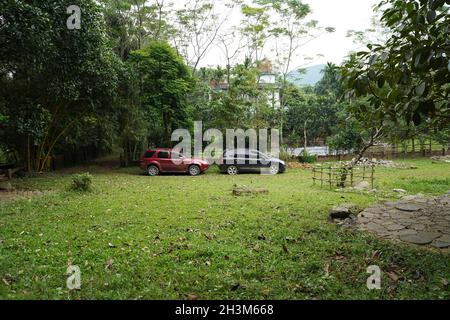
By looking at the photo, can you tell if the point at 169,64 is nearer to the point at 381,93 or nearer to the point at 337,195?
the point at 337,195

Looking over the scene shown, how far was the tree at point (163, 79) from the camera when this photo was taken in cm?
1688

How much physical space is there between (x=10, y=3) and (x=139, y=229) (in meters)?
6.81

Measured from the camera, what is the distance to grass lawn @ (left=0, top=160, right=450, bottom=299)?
354 cm

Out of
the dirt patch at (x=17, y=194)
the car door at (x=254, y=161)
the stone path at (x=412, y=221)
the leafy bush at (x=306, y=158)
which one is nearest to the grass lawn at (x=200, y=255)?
the stone path at (x=412, y=221)

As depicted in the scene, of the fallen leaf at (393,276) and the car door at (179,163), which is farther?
the car door at (179,163)

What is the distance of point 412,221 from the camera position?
600 cm

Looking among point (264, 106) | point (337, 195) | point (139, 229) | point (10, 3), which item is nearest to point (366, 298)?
point (139, 229)

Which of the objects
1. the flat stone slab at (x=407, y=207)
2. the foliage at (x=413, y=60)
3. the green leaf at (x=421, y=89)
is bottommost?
the flat stone slab at (x=407, y=207)

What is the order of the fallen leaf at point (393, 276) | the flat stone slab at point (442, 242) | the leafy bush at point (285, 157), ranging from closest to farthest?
the fallen leaf at point (393, 276)
the flat stone slab at point (442, 242)
the leafy bush at point (285, 157)

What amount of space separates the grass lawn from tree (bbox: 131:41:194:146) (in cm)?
1038

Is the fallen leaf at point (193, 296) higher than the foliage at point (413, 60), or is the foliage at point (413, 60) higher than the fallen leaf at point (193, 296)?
the foliage at point (413, 60)

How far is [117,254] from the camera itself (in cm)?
460

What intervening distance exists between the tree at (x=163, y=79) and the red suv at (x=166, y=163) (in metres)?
2.86

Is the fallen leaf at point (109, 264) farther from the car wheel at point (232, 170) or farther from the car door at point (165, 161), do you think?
the car wheel at point (232, 170)
